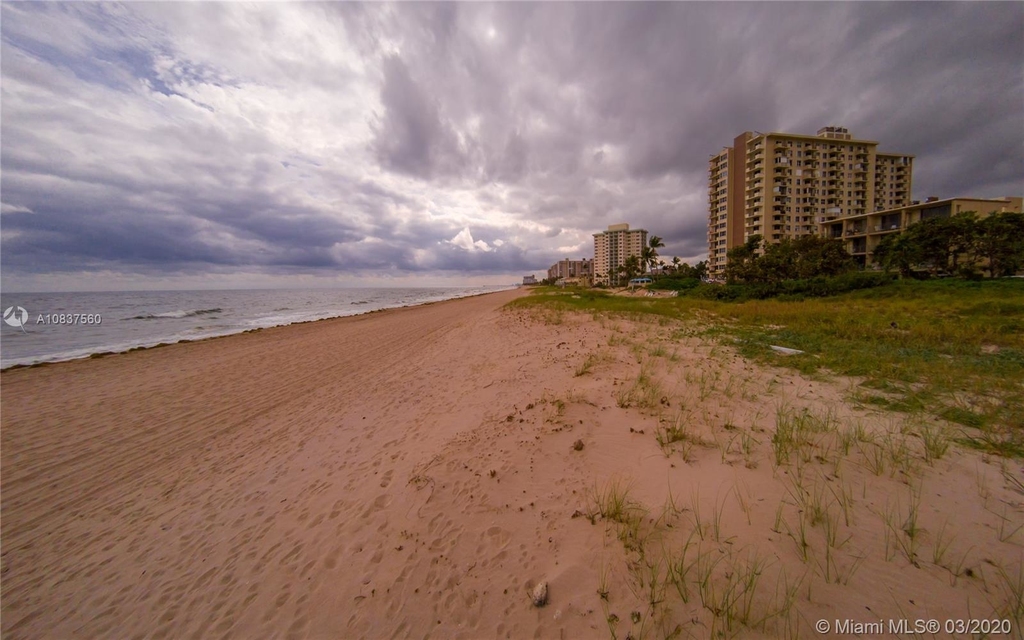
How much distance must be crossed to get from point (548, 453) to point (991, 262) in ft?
158

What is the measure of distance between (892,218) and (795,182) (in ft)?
59.2

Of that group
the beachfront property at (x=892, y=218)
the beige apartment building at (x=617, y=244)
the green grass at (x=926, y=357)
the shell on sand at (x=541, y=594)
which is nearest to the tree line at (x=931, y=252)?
the beachfront property at (x=892, y=218)

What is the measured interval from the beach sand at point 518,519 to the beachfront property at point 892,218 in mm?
64884

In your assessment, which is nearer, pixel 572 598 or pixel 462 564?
pixel 572 598

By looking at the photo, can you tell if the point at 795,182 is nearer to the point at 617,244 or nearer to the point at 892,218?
the point at 892,218

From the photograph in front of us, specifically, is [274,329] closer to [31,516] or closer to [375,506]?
[31,516]

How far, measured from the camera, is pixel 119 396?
9.54 m

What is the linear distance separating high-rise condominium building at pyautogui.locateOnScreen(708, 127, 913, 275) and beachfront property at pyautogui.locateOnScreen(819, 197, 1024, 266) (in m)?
7.91

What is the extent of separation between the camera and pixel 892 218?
164ft

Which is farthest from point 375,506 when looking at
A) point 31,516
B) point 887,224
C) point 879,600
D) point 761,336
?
point 887,224

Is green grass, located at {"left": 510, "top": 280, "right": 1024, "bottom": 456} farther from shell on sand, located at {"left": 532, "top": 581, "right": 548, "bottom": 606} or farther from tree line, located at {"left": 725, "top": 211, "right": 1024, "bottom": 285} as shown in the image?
tree line, located at {"left": 725, "top": 211, "right": 1024, "bottom": 285}

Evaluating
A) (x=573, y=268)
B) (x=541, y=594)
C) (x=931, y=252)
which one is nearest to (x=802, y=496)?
(x=541, y=594)

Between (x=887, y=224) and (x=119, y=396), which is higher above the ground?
(x=887, y=224)
